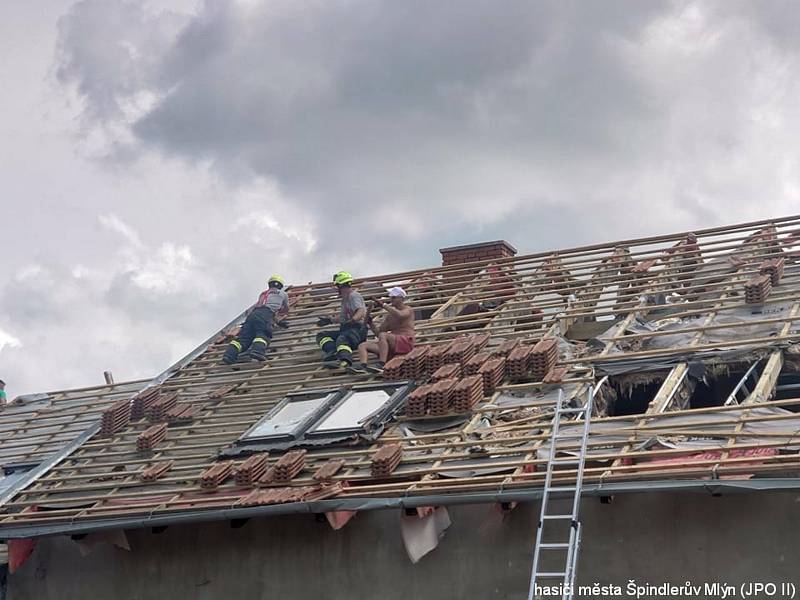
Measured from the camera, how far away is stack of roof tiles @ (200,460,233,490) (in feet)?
35.1

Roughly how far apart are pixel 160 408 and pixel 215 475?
9.74ft

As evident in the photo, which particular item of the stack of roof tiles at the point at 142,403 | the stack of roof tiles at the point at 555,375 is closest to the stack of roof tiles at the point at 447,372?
the stack of roof tiles at the point at 555,375

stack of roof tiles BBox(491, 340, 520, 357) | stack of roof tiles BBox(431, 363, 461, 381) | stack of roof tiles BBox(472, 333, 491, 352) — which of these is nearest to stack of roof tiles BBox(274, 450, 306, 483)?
stack of roof tiles BBox(431, 363, 461, 381)

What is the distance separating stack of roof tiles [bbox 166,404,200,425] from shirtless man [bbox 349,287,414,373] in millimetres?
1900

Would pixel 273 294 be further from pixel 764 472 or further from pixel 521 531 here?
pixel 764 472

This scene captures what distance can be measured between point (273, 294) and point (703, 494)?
8374mm

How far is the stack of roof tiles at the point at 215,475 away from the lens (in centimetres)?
1071

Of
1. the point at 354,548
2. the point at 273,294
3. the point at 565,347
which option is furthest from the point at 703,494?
the point at 273,294

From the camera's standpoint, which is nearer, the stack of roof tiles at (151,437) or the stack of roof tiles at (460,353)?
the stack of roof tiles at (460,353)

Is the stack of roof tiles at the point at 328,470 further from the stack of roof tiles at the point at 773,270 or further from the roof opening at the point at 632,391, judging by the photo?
the stack of roof tiles at the point at 773,270

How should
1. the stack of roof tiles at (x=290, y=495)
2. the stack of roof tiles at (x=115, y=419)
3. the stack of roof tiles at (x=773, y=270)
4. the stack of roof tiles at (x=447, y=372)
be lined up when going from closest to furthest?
the stack of roof tiles at (x=290, y=495) < the stack of roof tiles at (x=447, y=372) < the stack of roof tiles at (x=773, y=270) < the stack of roof tiles at (x=115, y=419)

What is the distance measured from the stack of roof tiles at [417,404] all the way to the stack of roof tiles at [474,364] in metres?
0.69

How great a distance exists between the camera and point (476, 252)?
1755cm

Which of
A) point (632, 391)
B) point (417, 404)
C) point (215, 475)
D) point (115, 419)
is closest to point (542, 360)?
point (632, 391)
